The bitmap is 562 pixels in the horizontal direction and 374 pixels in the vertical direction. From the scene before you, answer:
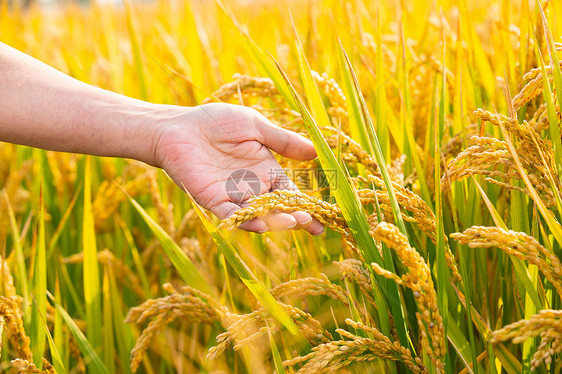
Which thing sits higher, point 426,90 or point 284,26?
point 284,26

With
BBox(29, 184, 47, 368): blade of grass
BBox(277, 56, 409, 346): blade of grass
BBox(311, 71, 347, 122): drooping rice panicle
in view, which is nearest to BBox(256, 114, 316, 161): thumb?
BBox(311, 71, 347, 122): drooping rice panicle

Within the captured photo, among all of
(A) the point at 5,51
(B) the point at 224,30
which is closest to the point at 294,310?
(A) the point at 5,51

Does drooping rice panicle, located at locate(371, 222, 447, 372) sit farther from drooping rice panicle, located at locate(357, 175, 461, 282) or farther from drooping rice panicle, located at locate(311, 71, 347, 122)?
drooping rice panicle, located at locate(311, 71, 347, 122)

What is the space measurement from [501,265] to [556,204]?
26 cm

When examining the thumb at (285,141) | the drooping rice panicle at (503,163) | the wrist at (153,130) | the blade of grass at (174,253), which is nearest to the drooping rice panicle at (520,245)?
the drooping rice panicle at (503,163)

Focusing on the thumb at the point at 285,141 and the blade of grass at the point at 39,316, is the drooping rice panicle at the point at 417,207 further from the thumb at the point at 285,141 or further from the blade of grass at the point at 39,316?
the blade of grass at the point at 39,316

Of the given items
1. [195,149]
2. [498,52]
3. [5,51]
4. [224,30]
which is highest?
[224,30]

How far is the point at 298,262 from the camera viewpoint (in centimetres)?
114

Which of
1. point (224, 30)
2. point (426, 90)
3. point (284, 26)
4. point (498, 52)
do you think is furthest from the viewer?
point (224, 30)

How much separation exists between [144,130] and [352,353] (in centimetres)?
81

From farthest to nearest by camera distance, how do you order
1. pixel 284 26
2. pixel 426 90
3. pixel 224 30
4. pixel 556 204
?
pixel 224 30, pixel 284 26, pixel 426 90, pixel 556 204

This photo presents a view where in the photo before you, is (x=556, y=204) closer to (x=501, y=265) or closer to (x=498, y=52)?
(x=501, y=265)

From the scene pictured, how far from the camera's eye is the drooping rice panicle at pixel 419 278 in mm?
615

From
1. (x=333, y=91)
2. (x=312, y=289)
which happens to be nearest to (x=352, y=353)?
(x=312, y=289)
